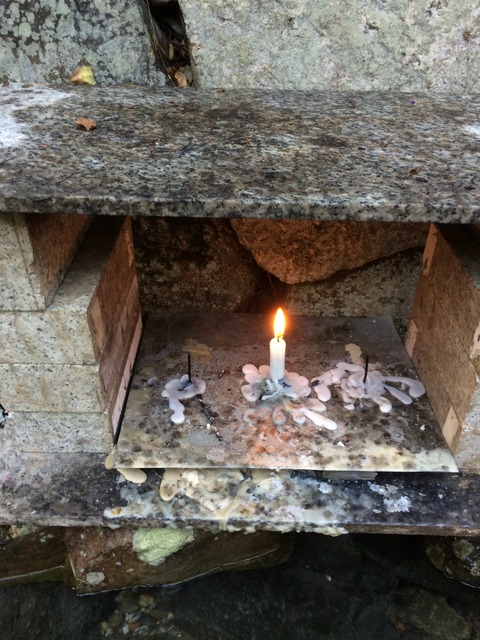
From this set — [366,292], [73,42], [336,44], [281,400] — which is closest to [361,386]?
[281,400]

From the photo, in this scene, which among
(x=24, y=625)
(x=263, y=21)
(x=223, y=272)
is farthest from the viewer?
(x=223, y=272)

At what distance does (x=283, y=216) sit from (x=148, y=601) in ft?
5.39

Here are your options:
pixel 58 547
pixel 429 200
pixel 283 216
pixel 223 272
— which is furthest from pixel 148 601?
pixel 429 200

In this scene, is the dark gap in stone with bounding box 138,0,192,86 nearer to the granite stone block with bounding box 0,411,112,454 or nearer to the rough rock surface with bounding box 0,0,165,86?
the rough rock surface with bounding box 0,0,165,86

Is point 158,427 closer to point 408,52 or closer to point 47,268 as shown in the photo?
point 47,268

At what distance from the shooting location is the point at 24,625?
201 centimetres

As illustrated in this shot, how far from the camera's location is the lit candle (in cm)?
178

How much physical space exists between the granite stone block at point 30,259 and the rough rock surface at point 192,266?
0.69 m

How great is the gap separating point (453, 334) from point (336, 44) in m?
1.05

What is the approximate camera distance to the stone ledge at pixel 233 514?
1604mm

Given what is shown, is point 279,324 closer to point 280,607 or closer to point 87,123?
point 87,123

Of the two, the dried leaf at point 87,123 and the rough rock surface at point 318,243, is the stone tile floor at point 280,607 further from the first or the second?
the dried leaf at point 87,123

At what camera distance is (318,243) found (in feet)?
7.22

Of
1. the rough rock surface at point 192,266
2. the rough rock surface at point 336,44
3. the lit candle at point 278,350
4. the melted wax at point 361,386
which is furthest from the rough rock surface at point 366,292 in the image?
the rough rock surface at point 336,44
